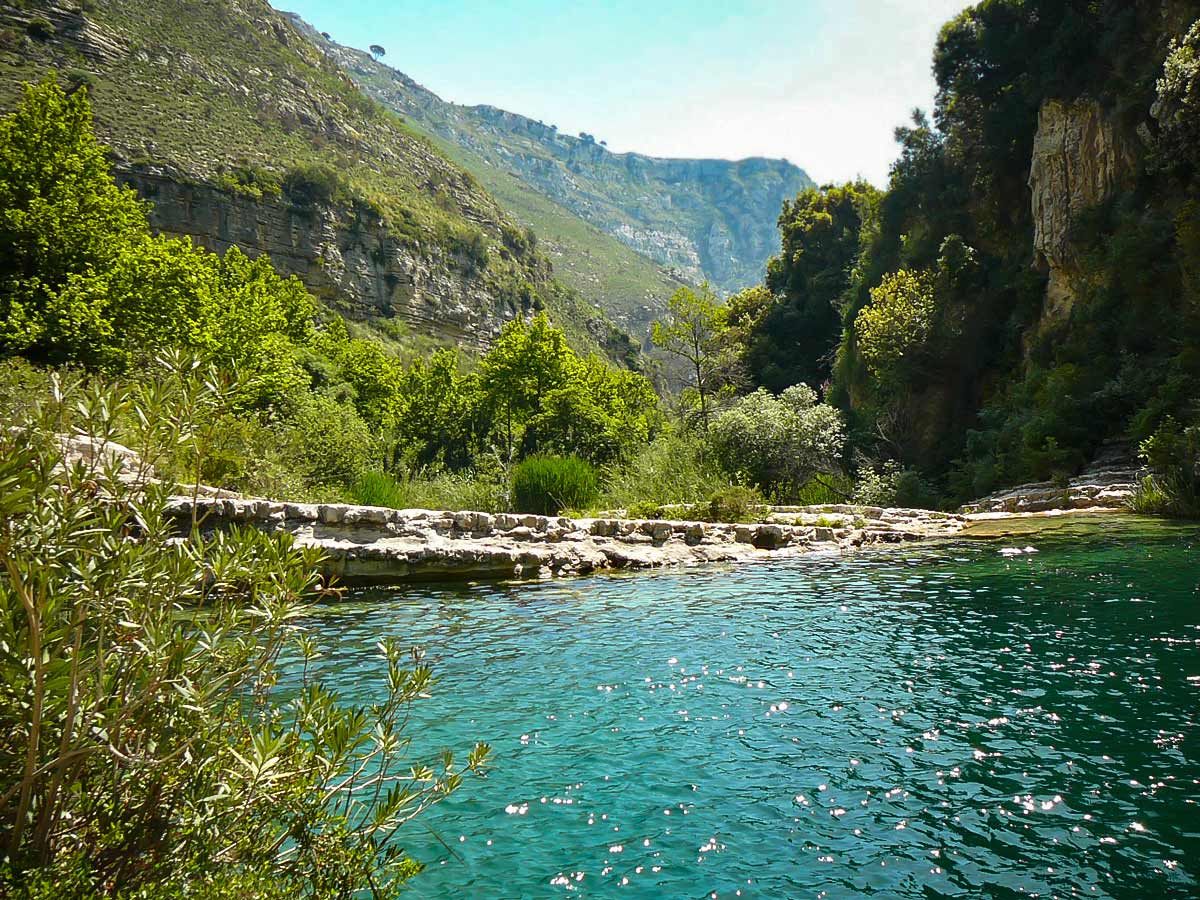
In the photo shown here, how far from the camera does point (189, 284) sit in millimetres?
23125

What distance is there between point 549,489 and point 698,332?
12.1 meters

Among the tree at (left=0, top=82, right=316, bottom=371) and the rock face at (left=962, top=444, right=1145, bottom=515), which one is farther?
the tree at (left=0, top=82, right=316, bottom=371)

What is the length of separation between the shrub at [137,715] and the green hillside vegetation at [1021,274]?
17.1 meters

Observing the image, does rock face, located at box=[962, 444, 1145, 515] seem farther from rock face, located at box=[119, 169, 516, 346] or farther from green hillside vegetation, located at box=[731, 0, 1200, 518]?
rock face, located at box=[119, 169, 516, 346]

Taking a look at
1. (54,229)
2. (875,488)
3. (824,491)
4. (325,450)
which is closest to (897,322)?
(875,488)

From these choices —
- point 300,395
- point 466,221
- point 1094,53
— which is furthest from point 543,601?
point 466,221

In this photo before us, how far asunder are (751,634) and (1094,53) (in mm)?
27885

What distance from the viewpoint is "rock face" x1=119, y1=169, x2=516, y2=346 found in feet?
199

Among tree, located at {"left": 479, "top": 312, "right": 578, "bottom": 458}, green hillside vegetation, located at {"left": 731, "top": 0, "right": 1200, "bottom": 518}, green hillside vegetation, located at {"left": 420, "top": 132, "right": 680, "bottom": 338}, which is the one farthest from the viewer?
green hillside vegetation, located at {"left": 420, "top": 132, "right": 680, "bottom": 338}

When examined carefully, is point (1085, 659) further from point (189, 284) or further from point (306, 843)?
point (189, 284)

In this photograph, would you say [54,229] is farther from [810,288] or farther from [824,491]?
[810,288]

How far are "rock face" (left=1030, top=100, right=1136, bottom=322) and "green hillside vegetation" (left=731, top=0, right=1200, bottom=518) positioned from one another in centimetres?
22

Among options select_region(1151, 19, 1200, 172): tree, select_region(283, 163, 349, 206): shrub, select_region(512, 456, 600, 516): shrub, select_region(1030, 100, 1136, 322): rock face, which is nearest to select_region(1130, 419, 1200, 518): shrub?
select_region(1151, 19, 1200, 172): tree

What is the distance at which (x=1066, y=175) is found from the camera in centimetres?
2416
